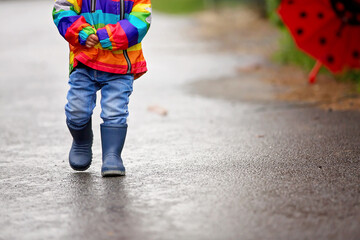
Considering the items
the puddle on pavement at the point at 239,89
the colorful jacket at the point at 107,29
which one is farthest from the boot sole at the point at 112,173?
the puddle on pavement at the point at 239,89

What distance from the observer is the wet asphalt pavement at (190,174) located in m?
3.45

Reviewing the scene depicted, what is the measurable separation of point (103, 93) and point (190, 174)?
2.62 ft

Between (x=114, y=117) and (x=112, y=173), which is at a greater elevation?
(x=114, y=117)

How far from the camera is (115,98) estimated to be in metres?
4.55

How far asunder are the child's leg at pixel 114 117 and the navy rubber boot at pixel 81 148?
0.65 ft

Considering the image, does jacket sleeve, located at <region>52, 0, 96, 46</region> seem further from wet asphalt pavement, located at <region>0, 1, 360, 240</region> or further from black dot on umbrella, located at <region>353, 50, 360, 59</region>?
black dot on umbrella, located at <region>353, 50, 360, 59</region>

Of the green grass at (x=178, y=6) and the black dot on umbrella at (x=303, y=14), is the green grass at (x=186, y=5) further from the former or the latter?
the black dot on umbrella at (x=303, y=14)

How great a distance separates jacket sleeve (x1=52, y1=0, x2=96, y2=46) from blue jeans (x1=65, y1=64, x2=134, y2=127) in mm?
231

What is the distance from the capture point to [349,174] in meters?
4.38

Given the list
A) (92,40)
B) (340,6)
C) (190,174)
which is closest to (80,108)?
(92,40)

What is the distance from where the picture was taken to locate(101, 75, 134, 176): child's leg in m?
4.54

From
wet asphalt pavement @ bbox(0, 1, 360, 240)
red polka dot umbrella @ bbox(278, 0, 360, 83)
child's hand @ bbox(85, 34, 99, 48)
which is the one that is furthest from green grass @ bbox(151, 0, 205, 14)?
child's hand @ bbox(85, 34, 99, 48)

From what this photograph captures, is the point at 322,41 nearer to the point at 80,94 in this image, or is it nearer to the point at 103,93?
the point at 103,93

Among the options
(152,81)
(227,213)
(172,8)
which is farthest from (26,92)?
(172,8)
